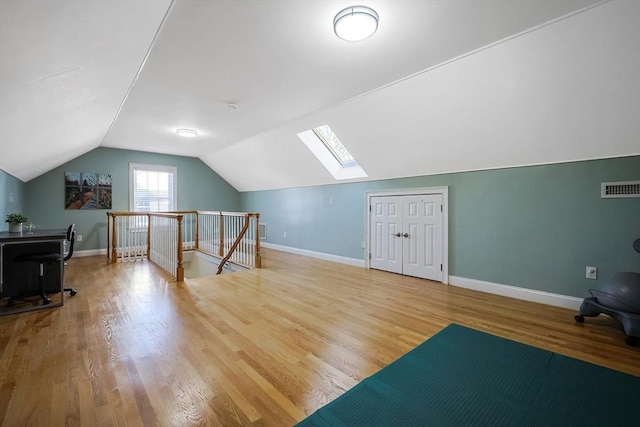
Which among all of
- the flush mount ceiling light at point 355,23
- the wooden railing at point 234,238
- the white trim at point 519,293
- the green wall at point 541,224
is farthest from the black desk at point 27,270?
the white trim at point 519,293

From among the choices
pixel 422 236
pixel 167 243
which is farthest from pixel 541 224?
pixel 167 243

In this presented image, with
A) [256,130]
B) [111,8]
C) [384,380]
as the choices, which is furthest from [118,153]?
[384,380]

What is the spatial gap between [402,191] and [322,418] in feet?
12.8

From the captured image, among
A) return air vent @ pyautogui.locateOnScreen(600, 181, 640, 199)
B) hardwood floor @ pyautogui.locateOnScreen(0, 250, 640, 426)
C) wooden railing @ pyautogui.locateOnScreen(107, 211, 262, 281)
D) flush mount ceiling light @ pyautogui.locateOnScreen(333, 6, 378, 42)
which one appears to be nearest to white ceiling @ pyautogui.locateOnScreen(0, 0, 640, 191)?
flush mount ceiling light @ pyautogui.locateOnScreen(333, 6, 378, 42)

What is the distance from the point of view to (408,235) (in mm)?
4719

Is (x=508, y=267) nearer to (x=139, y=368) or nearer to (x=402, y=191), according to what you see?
(x=402, y=191)

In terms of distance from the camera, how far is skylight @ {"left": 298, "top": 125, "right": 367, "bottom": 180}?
17.5 ft

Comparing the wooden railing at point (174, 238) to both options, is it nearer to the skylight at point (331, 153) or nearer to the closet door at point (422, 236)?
the skylight at point (331, 153)

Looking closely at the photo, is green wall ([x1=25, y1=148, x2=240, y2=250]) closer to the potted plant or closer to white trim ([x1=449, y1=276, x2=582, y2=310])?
the potted plant

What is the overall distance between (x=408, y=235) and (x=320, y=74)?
2.99 meters

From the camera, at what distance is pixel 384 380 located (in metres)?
1.86

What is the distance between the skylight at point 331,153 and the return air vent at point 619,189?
10.7 ft

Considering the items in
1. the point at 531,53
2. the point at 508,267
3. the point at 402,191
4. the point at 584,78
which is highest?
the point at 531,53

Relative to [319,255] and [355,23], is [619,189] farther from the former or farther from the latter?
Answer: [319,255]
